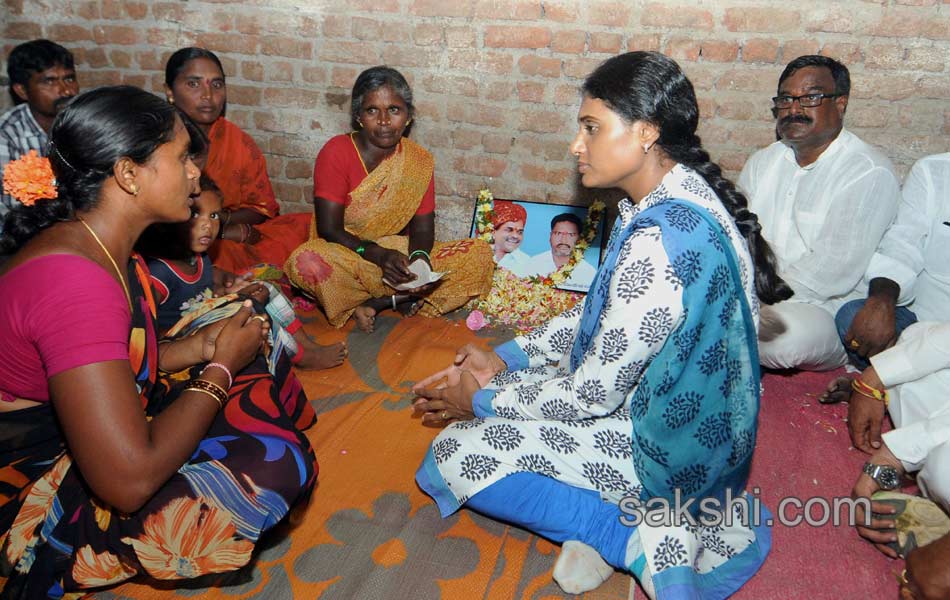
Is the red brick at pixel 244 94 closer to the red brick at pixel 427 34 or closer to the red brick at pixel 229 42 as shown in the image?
the red brick at pixel 229 42

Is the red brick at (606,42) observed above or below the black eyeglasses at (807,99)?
above

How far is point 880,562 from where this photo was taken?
2424 millimetres

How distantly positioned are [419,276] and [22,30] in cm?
353

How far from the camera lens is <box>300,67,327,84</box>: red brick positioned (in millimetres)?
4566

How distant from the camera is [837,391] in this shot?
3.35 metres

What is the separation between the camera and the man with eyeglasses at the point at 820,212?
3.40m

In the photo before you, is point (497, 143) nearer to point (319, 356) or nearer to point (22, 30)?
point (319, 356)

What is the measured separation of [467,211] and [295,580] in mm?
3012

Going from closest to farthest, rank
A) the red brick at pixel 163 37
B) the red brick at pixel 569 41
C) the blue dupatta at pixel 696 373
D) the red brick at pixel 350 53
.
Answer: the blue dupatta at pixel 696 373 < the red brick at pixel 569 41 < the red brick at pixel 350 53 < the red brick at pixel 163 37

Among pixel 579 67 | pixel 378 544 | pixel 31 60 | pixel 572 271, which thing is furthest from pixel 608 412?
pixel 31 60

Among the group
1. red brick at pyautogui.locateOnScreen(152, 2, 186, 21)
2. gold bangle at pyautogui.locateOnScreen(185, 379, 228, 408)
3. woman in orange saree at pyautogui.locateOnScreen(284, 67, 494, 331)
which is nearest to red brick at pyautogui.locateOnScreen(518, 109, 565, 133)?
woman in orange saree at pyautogui.locateOnScreen(284, 67, 494, 331)

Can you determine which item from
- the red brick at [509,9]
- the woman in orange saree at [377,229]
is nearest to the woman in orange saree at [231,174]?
the woman in orange saree at [377,229]

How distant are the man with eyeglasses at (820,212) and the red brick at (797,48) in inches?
12.0

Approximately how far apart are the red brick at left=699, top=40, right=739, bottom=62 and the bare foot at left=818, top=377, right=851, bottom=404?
1941mm
